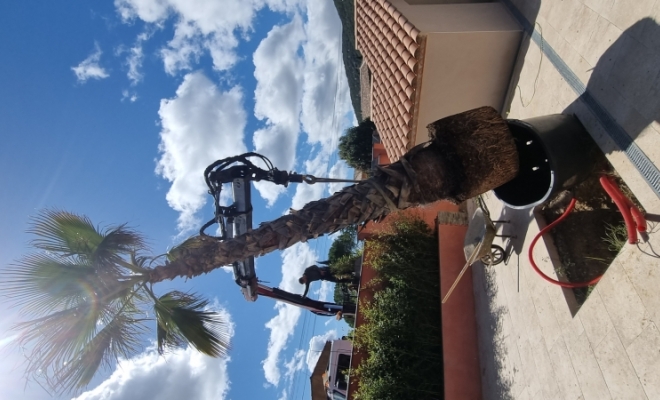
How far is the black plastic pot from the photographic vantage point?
158 inches

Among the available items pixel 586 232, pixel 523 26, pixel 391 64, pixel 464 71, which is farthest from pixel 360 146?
pixel 586 232

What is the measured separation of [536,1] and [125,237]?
6373 millimetres

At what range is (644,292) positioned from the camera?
123 inches

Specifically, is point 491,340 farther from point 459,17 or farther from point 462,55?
point 459,17

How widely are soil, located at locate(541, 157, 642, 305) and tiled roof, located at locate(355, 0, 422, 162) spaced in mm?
2906

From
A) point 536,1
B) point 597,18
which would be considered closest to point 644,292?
point 597,18

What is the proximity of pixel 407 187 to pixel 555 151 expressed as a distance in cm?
164

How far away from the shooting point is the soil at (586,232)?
4.50 metres

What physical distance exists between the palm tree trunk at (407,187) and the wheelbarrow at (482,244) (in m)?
1.97

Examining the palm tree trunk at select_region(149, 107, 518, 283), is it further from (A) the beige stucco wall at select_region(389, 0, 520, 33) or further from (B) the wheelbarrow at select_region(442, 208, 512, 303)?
(A) the beige stucco wall at select_region(389, 0, 520, 33)

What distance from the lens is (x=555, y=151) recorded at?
3.99 meters

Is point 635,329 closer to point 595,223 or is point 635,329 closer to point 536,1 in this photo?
point 595,223

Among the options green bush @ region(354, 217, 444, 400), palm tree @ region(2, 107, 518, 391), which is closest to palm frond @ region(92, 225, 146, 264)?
palm tree @ region(2, 107, 518, 391)

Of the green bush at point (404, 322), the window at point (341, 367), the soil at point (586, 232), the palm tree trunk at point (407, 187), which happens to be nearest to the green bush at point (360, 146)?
the window at point (341, 367)
